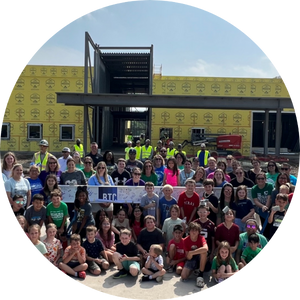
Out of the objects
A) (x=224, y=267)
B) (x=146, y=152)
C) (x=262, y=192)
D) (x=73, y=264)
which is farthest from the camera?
(x=146, y=152)

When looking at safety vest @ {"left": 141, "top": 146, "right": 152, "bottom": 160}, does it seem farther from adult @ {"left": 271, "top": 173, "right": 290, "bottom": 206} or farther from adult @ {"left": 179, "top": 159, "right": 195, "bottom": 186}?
adult @ {"left": 271, "top": 173, "right": 290, "bottom": 206}

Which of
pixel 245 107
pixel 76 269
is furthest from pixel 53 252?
pixel 245 107

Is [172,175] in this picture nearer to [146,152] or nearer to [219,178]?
[219,178]

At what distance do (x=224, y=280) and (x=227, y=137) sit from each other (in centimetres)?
2107

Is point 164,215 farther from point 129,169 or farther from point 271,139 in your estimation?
point 271,139

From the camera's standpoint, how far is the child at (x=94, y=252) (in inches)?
190

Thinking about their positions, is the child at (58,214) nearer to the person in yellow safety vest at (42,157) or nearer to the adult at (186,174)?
the person in yellow safety vest at (42,157)

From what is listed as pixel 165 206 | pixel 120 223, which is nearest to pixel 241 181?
pixel 165 206

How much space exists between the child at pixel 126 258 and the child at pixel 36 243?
121 centimetres

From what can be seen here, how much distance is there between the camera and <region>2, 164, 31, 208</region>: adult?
5.19 metres

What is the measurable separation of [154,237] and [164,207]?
88cm

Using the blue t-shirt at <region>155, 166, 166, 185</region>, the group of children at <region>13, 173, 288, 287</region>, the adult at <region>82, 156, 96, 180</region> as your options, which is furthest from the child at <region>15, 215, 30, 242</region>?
the blue t-shirt at <region>155, 166, 166, 185</region>

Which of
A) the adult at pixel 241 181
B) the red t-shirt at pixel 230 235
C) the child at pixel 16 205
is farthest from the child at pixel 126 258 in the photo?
the adult at pixel 241 181

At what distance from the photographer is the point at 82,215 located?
543 cm
